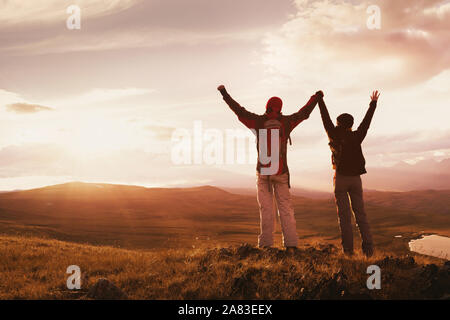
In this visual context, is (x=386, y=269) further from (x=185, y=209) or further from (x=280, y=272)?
(x=185, y=209)

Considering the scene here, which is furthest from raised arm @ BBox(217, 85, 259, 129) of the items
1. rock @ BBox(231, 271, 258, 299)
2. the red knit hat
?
rock @ BBox(231, 271, 258, 299)

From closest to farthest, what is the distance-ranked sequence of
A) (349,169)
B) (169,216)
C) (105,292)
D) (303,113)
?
(105,292) < (349,169) < (303,113) < (169,216)

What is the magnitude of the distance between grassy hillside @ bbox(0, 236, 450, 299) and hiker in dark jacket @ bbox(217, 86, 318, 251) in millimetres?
624

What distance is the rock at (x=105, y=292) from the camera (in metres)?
5.76

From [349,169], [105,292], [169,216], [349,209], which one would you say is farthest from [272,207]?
[169,216]

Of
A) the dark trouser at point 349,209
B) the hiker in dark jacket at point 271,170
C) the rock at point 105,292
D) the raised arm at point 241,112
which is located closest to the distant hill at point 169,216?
the rock at point 105,292

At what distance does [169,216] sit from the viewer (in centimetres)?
8931

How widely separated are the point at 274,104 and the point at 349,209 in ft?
11.0

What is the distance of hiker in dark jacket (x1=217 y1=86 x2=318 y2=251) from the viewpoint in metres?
8.43

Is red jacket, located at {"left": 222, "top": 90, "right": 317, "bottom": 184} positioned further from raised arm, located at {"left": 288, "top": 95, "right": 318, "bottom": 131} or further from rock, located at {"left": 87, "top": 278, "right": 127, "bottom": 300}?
rock, located at {"left": 87, "top": 278, "right": 127, "bottom": 300}

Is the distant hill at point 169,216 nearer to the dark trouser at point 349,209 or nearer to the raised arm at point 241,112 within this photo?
the raised arm at point 241,112

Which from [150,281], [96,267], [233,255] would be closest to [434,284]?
[233,255]

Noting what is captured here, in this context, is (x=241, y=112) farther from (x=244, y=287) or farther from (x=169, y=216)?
(x=169, y=216)

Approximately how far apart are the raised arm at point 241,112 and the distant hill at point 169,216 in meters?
30.2
